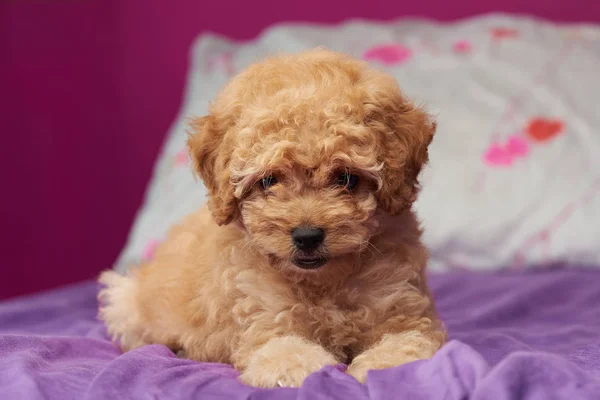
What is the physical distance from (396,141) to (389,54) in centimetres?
296

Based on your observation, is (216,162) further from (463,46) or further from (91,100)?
(91,100)

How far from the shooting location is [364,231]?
259 centimetres

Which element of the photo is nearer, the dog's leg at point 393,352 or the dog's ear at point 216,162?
the dog's leg at point 393,352

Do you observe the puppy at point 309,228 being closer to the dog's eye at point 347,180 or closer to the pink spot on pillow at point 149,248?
the dog's eye at point 347,180

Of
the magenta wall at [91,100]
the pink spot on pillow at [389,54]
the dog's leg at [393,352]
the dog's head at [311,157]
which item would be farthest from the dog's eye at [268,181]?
the magenta wall at [91,100]

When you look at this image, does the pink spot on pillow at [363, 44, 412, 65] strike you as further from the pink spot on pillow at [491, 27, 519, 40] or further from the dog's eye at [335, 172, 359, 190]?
the dog's eye at [335, 172, 359, 190]

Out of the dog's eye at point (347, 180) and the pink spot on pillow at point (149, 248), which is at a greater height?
the dog's eye at point (347, 180)

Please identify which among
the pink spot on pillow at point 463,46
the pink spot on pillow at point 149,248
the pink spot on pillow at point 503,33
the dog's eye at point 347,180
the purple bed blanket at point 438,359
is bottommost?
the pink spot on pillow at point 149,248

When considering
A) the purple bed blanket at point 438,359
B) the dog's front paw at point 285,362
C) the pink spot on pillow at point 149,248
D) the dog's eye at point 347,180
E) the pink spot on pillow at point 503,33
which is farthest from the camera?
the pink spot on pillow at point 503,33

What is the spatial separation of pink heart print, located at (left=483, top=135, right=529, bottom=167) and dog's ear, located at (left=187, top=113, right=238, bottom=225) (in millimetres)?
2507

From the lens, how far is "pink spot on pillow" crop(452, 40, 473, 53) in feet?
17.9

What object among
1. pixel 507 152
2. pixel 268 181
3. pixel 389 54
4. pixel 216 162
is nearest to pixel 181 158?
pixel 389 54

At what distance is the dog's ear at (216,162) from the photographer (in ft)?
8.82

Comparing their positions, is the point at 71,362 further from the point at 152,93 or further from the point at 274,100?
the point at 152,93
